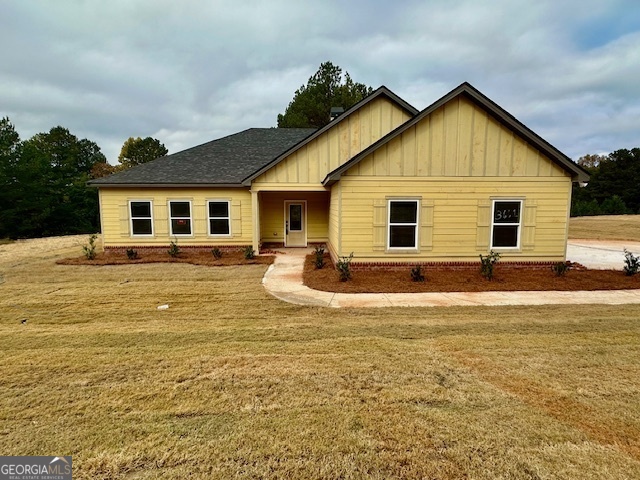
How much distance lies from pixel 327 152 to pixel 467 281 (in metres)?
6.78

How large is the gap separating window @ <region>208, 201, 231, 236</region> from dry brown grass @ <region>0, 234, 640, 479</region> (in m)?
7.58

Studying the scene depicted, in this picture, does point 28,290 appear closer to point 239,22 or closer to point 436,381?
point 436,381

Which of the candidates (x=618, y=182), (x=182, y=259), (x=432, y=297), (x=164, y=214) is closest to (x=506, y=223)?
(x=432, y=297)

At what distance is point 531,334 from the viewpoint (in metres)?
5.04

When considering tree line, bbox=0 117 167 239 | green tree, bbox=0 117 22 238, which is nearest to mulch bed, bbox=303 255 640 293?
green tree, bbox=0 117 22 238

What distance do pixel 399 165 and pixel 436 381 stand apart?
23.6ft

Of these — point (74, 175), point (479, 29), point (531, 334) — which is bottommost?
point (531, 334)

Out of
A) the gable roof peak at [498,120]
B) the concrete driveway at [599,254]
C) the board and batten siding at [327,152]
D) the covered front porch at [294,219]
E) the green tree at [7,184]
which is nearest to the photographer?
the gable roof peak at [498,120]

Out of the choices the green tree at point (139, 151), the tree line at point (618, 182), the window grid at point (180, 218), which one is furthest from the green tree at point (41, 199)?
the tree line at point (618, 182)

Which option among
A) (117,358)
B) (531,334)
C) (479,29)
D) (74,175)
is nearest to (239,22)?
(479,29)

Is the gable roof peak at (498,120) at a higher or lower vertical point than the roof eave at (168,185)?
higher

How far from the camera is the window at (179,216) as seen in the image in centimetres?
1344

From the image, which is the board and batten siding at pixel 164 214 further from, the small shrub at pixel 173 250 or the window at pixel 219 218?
the small shrub at pixel 173 250

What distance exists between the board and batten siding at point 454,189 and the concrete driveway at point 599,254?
2.20 metres
